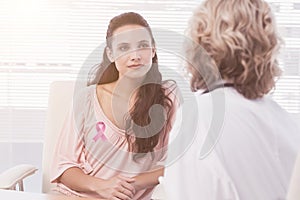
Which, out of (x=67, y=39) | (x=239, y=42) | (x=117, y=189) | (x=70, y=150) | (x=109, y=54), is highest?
(x=239, y=42)

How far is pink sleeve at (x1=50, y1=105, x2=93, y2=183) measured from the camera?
7.34 feet

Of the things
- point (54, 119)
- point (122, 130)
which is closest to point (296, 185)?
point (122, 130)

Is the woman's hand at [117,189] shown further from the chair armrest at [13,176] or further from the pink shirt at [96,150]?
the chair armrest at [13,176]

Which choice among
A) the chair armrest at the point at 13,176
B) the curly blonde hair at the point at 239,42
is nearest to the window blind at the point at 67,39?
the chair armrest at the point at 13,176

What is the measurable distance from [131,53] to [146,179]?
0.51 m

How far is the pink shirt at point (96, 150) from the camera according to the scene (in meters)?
2.19

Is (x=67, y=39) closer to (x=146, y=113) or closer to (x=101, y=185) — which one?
(x=146, y=113)

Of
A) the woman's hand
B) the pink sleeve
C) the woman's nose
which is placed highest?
the woman's nose

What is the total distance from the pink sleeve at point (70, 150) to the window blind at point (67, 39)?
41.4 inches

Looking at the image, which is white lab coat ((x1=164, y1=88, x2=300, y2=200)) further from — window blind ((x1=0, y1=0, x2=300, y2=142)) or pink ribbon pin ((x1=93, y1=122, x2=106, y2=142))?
window blind ((x1=0, y1=0, x2=300, y2=142))

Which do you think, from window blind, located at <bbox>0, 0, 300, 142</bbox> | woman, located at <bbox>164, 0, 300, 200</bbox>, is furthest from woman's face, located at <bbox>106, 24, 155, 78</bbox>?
window blind, located at <bbox>0, 0, 300, 142</bbox>

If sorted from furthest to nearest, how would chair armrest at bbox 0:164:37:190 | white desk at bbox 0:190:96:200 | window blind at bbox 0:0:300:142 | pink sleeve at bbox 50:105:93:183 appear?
window blind at bbox 0:0:300:142 < pink sleeve at bbox 50:105:93:183 < chair armrest at bbox 0:164:37:190 < white desk at bbox 0:190:96:200

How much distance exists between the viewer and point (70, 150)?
2250mm

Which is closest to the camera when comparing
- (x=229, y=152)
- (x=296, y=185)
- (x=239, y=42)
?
(x=296, y=185)
